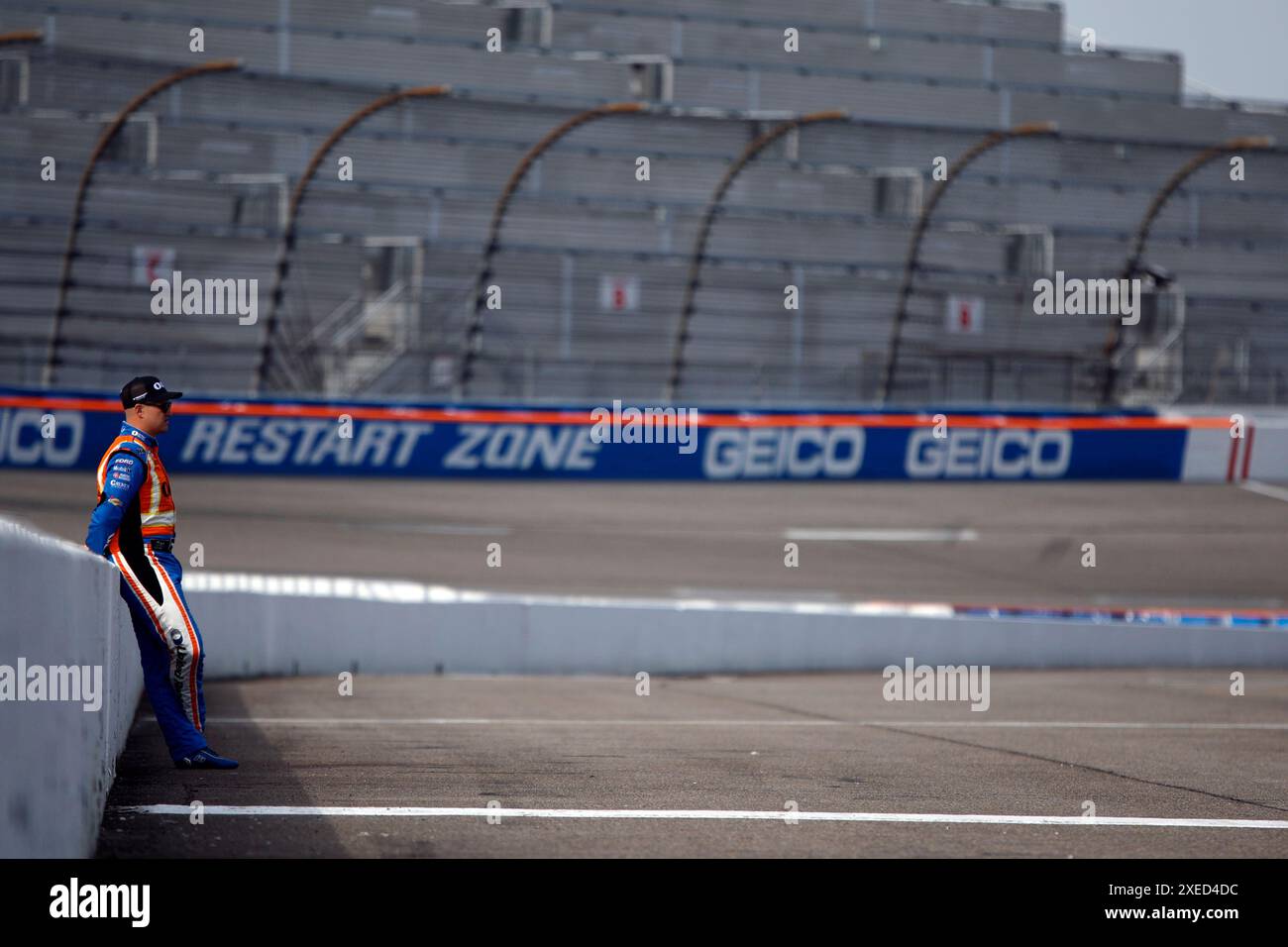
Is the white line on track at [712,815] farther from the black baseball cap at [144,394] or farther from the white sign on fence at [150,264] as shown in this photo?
the white sign on fence at [150,264]

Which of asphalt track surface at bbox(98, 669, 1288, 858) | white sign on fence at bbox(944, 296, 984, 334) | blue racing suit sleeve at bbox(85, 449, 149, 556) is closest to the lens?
asphalt track surface at bbox(98, 669, 1288, 858)

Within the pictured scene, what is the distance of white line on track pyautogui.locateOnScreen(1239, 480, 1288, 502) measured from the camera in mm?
25188

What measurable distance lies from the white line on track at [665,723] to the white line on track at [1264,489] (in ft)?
51.4

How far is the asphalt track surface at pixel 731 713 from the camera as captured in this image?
5.84m

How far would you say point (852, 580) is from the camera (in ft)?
67.4

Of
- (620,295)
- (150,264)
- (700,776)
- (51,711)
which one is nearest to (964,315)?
(620,295)

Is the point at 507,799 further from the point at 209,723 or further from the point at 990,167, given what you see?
the point at 990,167

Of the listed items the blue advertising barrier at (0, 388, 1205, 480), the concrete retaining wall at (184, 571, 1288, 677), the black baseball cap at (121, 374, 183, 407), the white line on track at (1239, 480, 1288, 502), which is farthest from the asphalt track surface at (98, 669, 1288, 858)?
the white line on track at (1239, 480, 1288, 502)

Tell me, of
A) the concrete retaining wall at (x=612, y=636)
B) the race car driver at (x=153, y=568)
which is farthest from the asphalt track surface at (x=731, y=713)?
the concrete retaining wall at (x=612, y=636)

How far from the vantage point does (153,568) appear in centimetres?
691

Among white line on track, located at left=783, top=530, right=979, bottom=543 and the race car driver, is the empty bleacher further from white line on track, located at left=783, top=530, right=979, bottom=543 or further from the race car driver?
the race car driver

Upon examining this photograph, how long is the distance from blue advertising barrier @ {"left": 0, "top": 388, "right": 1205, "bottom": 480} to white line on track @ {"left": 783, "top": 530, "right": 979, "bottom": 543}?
6.21ft

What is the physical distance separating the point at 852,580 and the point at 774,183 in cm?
1492
